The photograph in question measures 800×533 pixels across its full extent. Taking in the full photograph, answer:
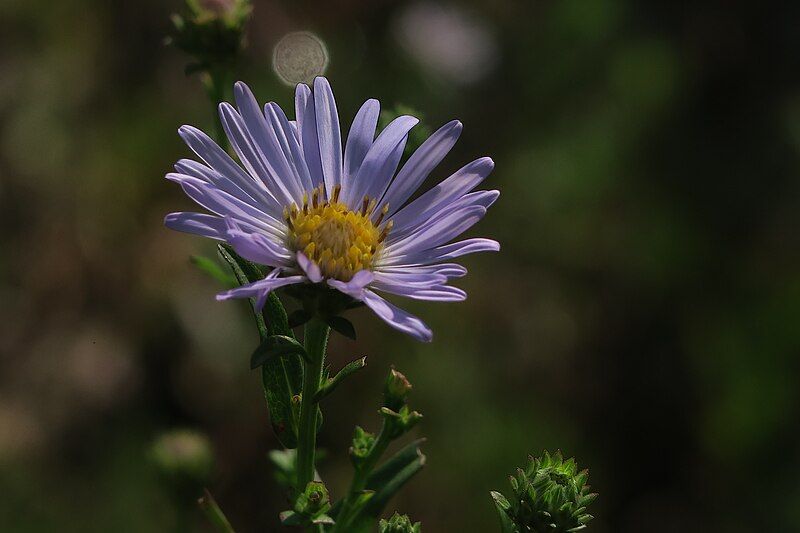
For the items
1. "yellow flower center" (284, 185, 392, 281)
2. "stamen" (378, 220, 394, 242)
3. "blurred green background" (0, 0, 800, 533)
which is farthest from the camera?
"blurred green background" (0, 0, 800, 533)

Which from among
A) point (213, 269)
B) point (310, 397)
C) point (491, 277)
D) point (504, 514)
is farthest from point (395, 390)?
point (491, 277)

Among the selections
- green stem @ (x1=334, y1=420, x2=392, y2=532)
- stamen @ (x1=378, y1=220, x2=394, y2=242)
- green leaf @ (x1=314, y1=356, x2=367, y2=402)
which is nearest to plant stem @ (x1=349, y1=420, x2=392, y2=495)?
green stem @ (x1=334, y1=420, x2=392, y2=532)

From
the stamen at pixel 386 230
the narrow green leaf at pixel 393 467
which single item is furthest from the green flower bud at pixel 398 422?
the stamen at pixel 386 230

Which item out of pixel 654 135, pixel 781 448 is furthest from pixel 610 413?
pixel 654 135

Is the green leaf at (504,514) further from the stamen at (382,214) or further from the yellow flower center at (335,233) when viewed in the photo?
the stamen at (382,214)

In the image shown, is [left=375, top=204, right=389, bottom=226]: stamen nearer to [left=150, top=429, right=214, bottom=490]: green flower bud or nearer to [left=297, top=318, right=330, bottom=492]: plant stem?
[left=297, top=318, right=330, bottom=492]: plant stem

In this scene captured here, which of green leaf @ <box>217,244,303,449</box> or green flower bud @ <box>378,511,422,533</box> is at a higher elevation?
green leaf @ <box>217,244,303,449</box>
